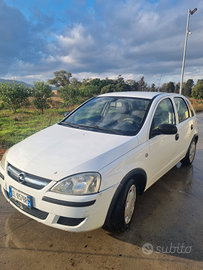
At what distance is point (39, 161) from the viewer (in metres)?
2.01

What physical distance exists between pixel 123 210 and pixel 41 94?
1409cm

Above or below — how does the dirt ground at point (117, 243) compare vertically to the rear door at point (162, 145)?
below

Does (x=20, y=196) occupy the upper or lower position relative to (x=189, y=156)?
upper

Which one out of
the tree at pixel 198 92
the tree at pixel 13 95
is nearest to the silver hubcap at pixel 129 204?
the tree at pixel 13 95

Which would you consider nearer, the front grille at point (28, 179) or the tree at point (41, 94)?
the front grille at point (28, 179)

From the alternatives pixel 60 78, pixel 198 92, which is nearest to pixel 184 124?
pixel 198 92

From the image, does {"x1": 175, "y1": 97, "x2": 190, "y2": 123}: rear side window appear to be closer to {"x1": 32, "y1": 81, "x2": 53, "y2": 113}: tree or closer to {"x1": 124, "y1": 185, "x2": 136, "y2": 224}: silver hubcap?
{"x1": 124, "y1": 185, "x2": 136, "y2": 224}: silver hubcap

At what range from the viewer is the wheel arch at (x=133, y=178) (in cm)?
196

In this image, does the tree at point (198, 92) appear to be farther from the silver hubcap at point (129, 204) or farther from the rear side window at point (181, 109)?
the silver hubcap at point (129, 204)

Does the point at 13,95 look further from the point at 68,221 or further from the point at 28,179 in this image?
the point at 68,221

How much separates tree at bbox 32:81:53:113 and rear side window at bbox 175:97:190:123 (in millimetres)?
12670

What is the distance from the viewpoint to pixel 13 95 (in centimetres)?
1288

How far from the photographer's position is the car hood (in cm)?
187

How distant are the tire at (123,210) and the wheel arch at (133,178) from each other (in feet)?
0.23
